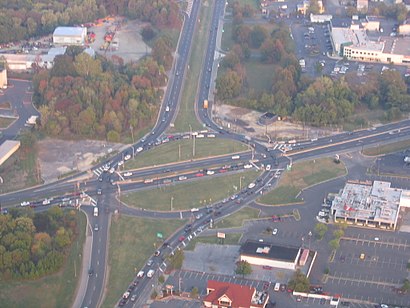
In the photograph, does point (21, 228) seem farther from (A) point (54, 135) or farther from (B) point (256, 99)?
(B) point (256, 99)

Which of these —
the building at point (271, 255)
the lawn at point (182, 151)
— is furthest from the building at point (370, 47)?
the building at point (271, 255)

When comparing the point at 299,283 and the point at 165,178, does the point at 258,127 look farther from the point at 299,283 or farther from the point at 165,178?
the point at 299,283

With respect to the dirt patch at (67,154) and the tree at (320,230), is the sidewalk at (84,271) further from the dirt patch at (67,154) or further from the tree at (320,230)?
the tree at (320,230)

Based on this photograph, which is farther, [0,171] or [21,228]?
[0,171]

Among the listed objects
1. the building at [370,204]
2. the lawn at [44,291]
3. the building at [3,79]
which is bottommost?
the lawn at [44,291]

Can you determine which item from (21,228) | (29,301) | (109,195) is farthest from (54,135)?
(29,301)

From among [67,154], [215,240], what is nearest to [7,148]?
[67,154]

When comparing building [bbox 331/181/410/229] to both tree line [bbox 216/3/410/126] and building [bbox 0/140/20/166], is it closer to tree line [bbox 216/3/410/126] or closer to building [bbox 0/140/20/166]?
tree line [bbox 216/3/410/126]
